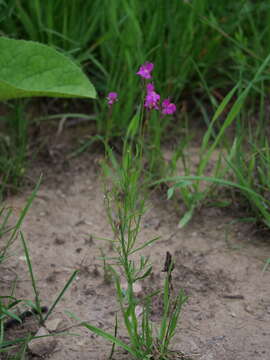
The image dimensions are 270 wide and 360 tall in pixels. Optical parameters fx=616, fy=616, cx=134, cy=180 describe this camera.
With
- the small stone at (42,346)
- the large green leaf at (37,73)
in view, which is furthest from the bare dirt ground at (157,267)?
the large green leaf at (37,73)

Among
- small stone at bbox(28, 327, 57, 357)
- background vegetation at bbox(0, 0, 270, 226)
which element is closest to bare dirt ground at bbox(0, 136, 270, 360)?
small stone at bbox(28, 327, 57, 357)

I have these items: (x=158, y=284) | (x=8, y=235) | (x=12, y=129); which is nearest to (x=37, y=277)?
(x=8, y=235)

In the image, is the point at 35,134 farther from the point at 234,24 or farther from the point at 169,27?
the point at 234,24

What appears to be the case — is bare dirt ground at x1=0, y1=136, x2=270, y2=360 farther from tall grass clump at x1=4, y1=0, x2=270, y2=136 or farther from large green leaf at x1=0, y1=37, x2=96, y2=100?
large green leaf at x1=0, y1=37, x2=96, y2=100

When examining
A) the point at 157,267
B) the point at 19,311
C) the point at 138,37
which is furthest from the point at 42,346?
the point at 138,37

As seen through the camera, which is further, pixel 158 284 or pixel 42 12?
pixel 42 12

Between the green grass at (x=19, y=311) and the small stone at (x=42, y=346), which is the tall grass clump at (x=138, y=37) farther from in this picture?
the small stone at (x=42, y=346)

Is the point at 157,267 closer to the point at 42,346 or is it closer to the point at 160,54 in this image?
the point at 42,346
